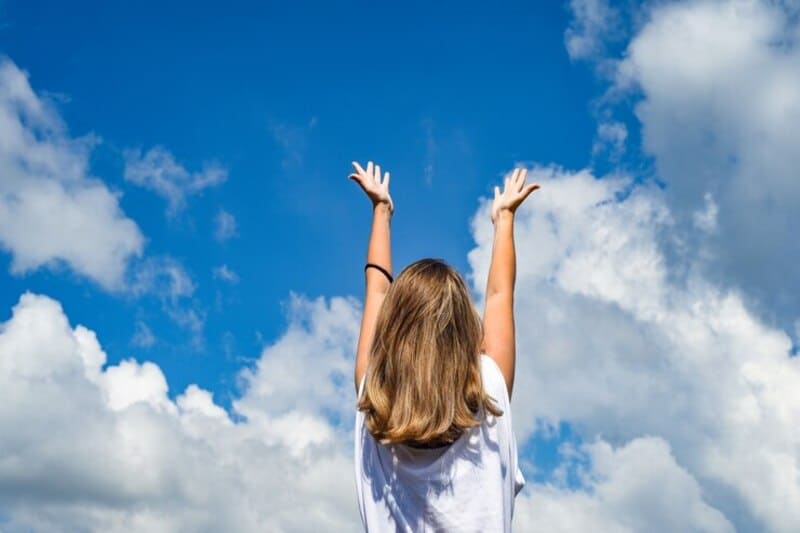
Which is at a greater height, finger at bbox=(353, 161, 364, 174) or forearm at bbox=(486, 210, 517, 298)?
finger at bbox=(353, 161, 364, 174)

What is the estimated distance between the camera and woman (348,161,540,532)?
621cm

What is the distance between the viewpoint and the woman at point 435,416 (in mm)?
6211

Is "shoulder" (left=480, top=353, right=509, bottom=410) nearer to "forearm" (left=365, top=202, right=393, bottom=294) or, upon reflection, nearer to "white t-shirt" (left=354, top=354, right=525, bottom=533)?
"white t-shirt" (left=354, top=354, right=525, bottom=533)

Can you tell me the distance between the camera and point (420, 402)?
6156 mm

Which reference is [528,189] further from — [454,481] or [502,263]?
[454,481]

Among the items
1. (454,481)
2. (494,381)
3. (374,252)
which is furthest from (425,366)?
(374,252)

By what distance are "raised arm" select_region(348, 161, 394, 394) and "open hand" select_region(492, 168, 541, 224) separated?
113 cm

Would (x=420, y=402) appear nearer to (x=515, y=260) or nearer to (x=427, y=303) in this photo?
(x=427, y=303)

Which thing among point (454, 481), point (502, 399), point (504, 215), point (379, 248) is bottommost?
point (454, 481)

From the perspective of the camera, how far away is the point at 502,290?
24.1 feet

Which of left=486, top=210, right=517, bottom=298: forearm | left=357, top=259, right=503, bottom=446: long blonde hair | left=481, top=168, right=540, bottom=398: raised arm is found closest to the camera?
left=357, top=259, right=503, bottom=446: long blonde hair

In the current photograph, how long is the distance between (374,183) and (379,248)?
1.36 meters

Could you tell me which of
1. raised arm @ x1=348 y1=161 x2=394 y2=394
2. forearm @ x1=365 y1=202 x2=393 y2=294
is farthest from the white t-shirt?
forearm @ x1=365 y1=202 x2=393 y2=294

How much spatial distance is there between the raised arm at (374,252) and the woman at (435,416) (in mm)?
492
